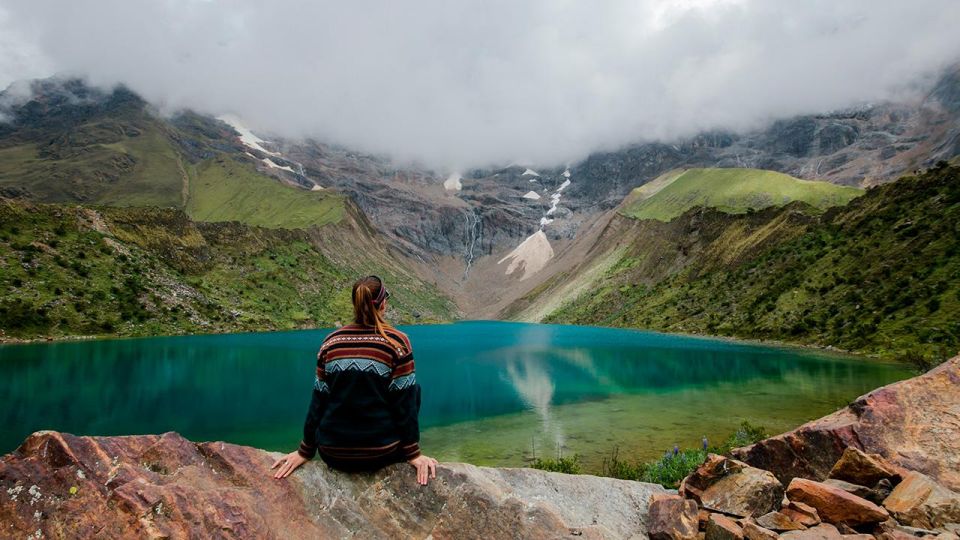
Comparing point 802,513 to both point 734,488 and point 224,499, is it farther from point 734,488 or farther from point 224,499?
point 224,499

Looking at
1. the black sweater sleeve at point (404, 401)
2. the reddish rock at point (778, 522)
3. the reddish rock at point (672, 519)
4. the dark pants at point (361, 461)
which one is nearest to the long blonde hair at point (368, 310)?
the black sweater sleeve at point (404, 401)

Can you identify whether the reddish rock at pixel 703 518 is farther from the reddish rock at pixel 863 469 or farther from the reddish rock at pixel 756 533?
the reddish rock at pixel 863 469

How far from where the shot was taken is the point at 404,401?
6574mm

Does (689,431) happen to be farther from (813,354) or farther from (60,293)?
(60,293)

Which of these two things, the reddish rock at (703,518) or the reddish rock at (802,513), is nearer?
the reddish rock at (802,513)

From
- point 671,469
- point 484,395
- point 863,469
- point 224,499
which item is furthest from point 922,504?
point 484,395

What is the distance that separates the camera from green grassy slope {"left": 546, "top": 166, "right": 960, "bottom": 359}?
63.3 meters

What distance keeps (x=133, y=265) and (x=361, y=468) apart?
426 feet

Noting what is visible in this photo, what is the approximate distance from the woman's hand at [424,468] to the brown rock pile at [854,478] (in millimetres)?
4126

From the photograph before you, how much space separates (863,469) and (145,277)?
430ft

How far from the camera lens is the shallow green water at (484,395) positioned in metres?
30.6

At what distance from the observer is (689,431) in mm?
31562

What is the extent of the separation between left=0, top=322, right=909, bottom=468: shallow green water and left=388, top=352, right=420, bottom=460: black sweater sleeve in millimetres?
20693

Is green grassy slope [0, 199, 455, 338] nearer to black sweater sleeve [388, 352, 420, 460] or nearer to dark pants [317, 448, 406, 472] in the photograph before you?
Answer: dark pants [317, 448, 406, 472]
